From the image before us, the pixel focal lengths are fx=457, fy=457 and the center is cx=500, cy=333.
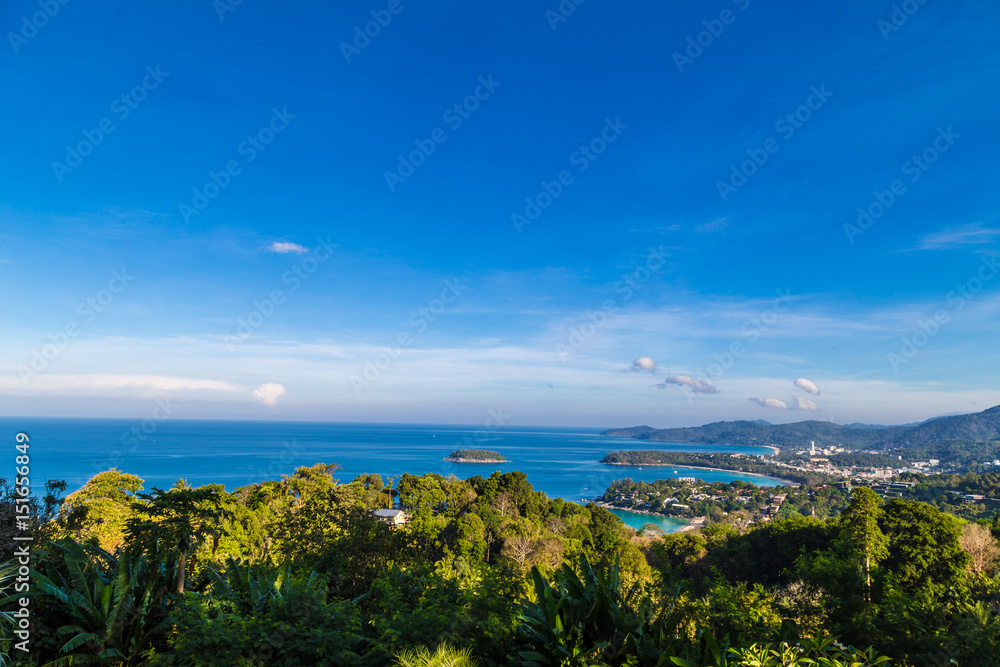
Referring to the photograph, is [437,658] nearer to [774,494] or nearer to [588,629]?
[588,629]

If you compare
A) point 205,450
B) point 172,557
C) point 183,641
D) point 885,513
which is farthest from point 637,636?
point 205,450

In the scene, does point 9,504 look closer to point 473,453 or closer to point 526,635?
point 526,635

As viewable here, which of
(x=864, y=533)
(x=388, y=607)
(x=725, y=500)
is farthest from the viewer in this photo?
(x=725, y=500)

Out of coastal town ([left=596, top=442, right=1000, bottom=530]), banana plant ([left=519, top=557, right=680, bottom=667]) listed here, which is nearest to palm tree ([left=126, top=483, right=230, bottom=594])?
banana plant ([left=519, top=557, right=680, bottom=667])

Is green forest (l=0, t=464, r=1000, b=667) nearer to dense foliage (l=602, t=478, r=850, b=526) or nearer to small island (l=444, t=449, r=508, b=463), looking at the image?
dense foliage (l=602, t=478, r=850, b=526)

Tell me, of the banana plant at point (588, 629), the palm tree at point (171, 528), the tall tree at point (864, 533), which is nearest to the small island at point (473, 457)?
the tall tree at point (864, 533)

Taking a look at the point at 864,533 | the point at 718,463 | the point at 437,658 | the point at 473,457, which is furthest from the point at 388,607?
the point at 718,463

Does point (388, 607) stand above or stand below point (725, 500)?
above

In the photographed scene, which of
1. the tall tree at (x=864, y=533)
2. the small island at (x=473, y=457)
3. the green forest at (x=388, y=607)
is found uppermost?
the green forest at (x=388, y=607)

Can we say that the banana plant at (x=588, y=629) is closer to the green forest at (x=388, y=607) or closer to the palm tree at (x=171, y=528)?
the green forest at (x=388, y=607)

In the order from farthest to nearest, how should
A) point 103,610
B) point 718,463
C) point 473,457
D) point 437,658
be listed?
point 718,463, point 473,457, point 103,610, point 437,658

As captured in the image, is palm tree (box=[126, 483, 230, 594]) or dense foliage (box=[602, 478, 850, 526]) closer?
palm tree (box=[126, 483, 230, 594])

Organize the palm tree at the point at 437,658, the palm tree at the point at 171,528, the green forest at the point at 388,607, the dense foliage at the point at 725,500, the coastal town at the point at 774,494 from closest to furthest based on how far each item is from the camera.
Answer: the palm tree at the point at 437,658 < the green forest at the point at 388,607 < the palm tree at the point at 171,528 < the coastal town at the point at 774,494 < the dense foliage at the point at 725,500

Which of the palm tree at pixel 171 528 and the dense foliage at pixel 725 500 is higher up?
the palm tree at pixel 171 528
